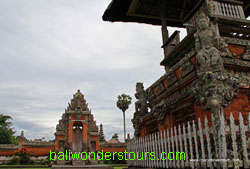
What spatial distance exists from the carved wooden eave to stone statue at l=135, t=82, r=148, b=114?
3124 millimetres

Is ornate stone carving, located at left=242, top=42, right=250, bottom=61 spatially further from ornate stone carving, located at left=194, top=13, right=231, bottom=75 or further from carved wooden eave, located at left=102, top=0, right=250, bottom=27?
carved wooden eave, located at left=102, top=0, right=250, bottom=27

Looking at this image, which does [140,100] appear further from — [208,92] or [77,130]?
[77,130]

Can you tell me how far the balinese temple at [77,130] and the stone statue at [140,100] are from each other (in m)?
22.3

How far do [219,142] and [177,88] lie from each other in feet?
7.54

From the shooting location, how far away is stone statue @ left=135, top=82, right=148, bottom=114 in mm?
8445

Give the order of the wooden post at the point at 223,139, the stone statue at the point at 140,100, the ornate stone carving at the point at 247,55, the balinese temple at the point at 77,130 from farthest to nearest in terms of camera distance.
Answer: the balinese temple at the point at 77,130 < the stone statue at the point at 140,100 < the ornate stone carving at the point at 247,55 < the wooden post at the point at 223,139

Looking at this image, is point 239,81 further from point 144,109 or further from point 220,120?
point 144,109

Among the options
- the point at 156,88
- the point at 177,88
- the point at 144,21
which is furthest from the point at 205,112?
the point at 144,21

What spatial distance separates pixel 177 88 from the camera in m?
5.88

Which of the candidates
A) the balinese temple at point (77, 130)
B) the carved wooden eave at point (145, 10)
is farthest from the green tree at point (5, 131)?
the carved wooden eave at point (145, 10)

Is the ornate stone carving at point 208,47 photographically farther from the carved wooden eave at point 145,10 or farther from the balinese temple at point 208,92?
the carved wooden eave at point 145,10

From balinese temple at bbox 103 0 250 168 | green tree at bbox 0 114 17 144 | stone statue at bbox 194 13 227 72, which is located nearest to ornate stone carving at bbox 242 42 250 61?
balinese temple at bbox 103 0 250 168

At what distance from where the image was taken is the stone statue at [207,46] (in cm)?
437

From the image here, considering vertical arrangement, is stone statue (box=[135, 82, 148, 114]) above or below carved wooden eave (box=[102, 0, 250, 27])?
below
